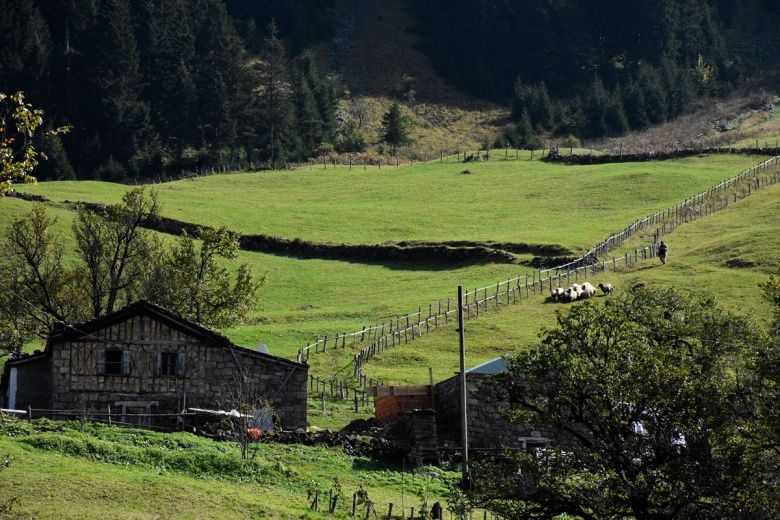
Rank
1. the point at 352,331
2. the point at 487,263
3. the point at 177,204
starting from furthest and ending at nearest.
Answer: the point at 177,204 → the point at 487,263 → the point at 352,331

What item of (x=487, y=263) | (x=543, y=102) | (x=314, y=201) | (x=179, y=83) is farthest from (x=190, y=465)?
(x=543, y=102)

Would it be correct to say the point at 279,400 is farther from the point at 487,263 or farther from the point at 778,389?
the point at 487,263

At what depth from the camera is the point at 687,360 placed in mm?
38219

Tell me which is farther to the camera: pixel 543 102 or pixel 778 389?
pixel 543 102

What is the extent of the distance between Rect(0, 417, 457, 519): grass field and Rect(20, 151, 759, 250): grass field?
50.2 metres

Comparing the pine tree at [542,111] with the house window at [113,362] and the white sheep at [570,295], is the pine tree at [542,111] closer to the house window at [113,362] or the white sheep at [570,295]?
the white sheep at [570,295]

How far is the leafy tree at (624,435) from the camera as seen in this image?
1340 inches

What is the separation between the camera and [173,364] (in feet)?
174

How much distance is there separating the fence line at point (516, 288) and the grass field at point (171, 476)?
52.3 ft

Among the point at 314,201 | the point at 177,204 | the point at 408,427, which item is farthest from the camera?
the point at 314,201

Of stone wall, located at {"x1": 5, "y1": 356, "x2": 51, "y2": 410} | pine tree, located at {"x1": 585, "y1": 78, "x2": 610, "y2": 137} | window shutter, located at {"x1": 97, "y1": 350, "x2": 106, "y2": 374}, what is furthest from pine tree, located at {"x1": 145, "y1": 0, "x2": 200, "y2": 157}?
window shutter, located at {"x1": 97, "y1": 350, "x2": 106, "y2": 374}

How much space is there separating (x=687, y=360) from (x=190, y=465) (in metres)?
14.4

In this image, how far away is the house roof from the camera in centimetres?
5238

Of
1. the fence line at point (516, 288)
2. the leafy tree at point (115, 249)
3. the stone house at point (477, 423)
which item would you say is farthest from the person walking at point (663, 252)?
the stone house at point (477, 423)
